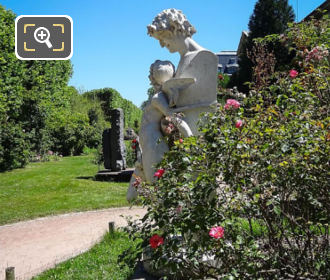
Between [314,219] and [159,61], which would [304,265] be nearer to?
[314,219]

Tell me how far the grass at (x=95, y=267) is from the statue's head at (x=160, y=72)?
198cm

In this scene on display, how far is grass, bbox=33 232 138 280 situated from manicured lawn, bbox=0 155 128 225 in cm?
356

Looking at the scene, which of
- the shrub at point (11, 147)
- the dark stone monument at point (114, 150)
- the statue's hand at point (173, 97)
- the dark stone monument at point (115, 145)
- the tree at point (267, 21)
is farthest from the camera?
the tree at point (267, 21)

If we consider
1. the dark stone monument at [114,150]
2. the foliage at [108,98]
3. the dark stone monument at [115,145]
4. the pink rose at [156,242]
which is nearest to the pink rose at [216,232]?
the pink rose at [156,242]

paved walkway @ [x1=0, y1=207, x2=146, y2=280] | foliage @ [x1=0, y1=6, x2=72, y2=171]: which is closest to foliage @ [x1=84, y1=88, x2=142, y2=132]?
foliage @ [x1=0, y1=6, x2=72, y2=171]

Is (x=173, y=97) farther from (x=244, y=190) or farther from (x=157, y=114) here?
(x=244, y=190)

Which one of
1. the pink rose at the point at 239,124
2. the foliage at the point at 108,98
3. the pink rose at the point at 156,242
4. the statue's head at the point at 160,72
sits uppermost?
the foliage at the point at 108,98

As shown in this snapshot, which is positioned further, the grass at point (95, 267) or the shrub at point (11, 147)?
the shrub at point (11, 147)

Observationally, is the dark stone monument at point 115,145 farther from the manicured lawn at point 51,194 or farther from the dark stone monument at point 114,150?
the manicured lawn at point 51,194

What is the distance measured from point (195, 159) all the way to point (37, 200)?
8.53 metres

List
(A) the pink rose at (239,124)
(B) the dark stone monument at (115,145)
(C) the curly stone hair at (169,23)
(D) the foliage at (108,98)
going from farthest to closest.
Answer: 1. (D) the foliage at (108,98)
2. (B) the dark stone monument at (115,145)
3. (C) the curly stone hair at (169,23)
4. (A) the pink rose at (239,124)

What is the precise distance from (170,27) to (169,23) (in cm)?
4

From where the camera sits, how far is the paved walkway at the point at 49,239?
503 centimetres

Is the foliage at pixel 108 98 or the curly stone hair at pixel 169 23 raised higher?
the foliage at pixel 108 98
